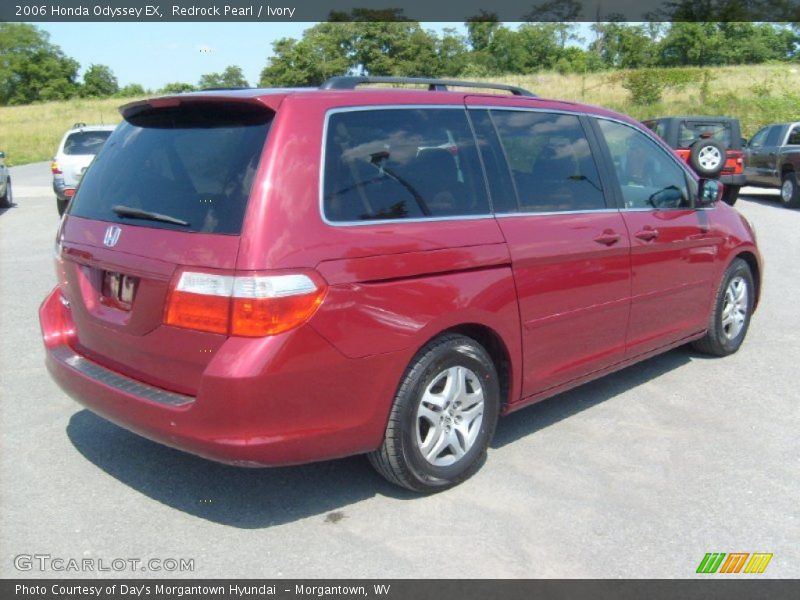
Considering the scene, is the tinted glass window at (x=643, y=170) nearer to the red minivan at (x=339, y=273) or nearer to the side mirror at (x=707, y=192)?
the side mirror at (x=707, y=192)

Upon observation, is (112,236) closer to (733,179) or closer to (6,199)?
(733,179)

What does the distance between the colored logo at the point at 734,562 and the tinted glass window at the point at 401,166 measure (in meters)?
1.87

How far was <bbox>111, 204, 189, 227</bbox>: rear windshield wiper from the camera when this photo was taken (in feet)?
11.0

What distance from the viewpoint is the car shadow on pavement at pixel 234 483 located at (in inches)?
143

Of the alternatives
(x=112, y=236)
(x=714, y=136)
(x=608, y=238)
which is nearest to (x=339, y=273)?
(x=112, y=236)

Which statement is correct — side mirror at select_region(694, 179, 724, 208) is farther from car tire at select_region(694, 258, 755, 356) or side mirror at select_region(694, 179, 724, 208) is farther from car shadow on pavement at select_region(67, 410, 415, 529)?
car shadow on pavement at select_region(67, 410, 415, 529)

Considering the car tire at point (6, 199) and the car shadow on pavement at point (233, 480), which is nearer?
the car shadow on pavement at point (233, 480)

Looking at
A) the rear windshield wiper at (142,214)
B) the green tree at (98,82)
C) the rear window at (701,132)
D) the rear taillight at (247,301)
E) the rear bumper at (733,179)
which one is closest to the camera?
the rear taillight at (247,301)

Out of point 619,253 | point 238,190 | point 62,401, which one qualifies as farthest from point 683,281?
point 62,401

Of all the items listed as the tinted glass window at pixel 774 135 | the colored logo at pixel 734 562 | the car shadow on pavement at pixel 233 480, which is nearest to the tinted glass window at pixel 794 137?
the tinted glass window at pixel 774 135

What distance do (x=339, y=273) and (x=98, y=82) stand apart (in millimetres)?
107249

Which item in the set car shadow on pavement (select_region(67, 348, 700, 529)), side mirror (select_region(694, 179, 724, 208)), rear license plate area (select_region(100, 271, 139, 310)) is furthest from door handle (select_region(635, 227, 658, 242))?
rear license plate area (select_region(100, 271, 139, 310))

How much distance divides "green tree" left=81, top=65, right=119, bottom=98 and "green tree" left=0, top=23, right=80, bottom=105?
1.57 metres

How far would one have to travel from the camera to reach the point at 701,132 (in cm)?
1614
